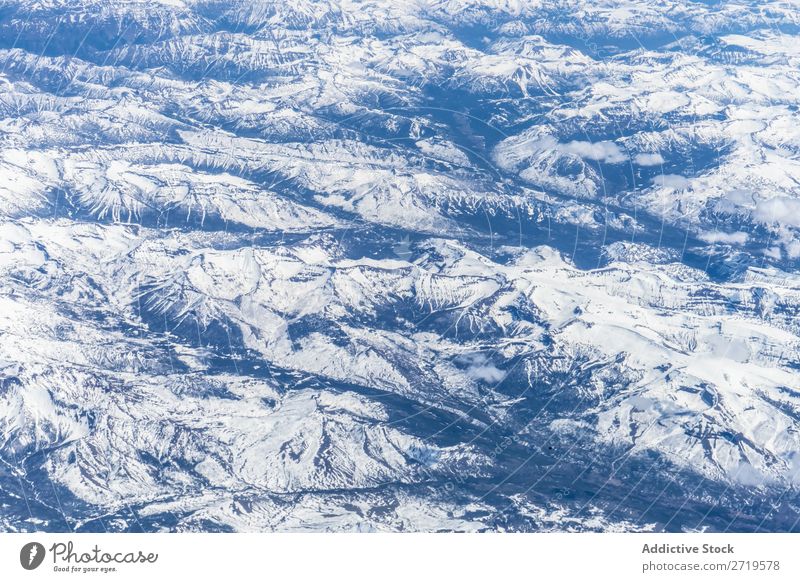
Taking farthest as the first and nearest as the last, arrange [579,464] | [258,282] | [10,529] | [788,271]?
[788,271]
[258,282]
[579,464]
[10,529]

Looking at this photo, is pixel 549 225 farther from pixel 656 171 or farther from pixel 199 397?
pixel 199 397

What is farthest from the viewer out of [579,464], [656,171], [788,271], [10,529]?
[656,171]

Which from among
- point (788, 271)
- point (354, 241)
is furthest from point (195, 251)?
point (788, 271)

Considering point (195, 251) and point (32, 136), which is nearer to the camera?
point (195, 251)
